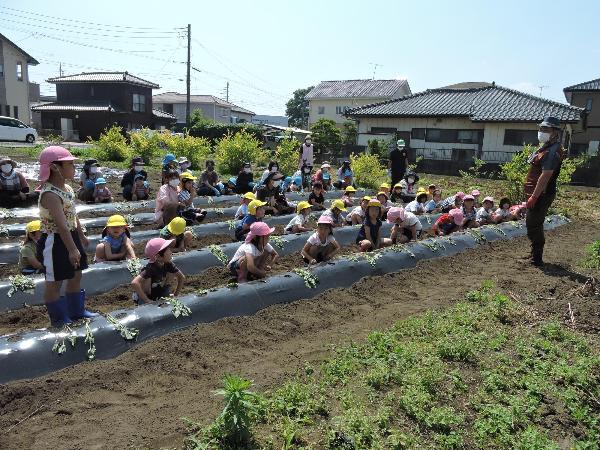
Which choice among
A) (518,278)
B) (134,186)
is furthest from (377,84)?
(518,278)

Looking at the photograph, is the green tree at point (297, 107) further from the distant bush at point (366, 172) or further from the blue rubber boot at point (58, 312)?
the blue rubber boot at point (58, 312)

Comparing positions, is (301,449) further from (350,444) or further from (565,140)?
(565,140)

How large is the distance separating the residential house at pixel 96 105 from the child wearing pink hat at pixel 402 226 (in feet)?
97.0

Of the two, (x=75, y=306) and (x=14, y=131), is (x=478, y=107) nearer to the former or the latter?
(x=75, y=306)

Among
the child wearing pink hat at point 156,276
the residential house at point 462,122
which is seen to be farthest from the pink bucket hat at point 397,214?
the residential house at point 462,122

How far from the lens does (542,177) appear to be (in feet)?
20.5

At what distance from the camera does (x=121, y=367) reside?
3584mm

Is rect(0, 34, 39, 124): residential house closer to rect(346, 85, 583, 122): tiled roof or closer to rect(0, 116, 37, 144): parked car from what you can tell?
rect(0, 116, 37, 144): parked car

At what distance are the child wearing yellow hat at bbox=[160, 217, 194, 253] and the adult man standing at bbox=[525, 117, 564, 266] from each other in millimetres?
4670

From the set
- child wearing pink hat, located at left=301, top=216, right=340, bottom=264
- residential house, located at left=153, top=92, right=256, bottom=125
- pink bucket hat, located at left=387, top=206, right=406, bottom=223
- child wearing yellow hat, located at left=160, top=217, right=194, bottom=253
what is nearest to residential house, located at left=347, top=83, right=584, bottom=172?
pink bucket hat, located at left=387, top=206, right=406, bottom=223

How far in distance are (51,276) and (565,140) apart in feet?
76.2

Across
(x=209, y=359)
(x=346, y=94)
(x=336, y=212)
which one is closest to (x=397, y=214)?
(x=336, y=212)

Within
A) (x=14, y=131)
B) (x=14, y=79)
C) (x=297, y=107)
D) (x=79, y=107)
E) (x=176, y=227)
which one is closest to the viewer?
(x=176, y=227)

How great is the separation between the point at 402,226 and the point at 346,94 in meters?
41.3
